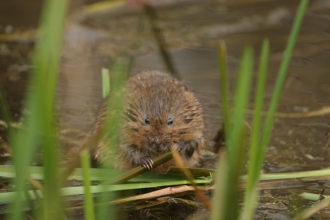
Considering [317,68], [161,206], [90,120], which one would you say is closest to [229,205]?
[161,206]

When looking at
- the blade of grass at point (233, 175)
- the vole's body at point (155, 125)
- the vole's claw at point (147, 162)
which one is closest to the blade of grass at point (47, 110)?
the blade of grass at point (233, 175)

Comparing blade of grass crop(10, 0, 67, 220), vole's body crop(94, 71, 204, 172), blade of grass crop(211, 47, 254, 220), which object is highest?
vole's body crop(94, 71, 204, 172)

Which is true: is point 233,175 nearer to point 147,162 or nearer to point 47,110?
point 47,110

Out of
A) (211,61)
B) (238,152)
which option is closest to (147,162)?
(238,152)

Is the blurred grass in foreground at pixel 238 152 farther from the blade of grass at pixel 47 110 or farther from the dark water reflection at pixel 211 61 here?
the dark water reflection at pixel 211 61

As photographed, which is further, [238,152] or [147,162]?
[147,162]

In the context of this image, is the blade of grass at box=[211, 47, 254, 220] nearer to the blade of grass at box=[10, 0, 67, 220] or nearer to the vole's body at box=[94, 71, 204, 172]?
the blade of grass at box=[10, 0, 67, 220]

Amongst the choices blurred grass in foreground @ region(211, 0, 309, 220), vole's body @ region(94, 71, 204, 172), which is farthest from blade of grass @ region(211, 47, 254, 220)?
vole's body @ region(94, 71, 204, 172)

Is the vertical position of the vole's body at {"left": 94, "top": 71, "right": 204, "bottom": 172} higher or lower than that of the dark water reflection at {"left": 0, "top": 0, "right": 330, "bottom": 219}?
lower


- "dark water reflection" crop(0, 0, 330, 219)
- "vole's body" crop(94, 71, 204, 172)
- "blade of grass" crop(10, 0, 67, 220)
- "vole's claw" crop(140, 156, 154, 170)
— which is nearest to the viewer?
"blade of grass" crop(10, 0, 67, 220)
